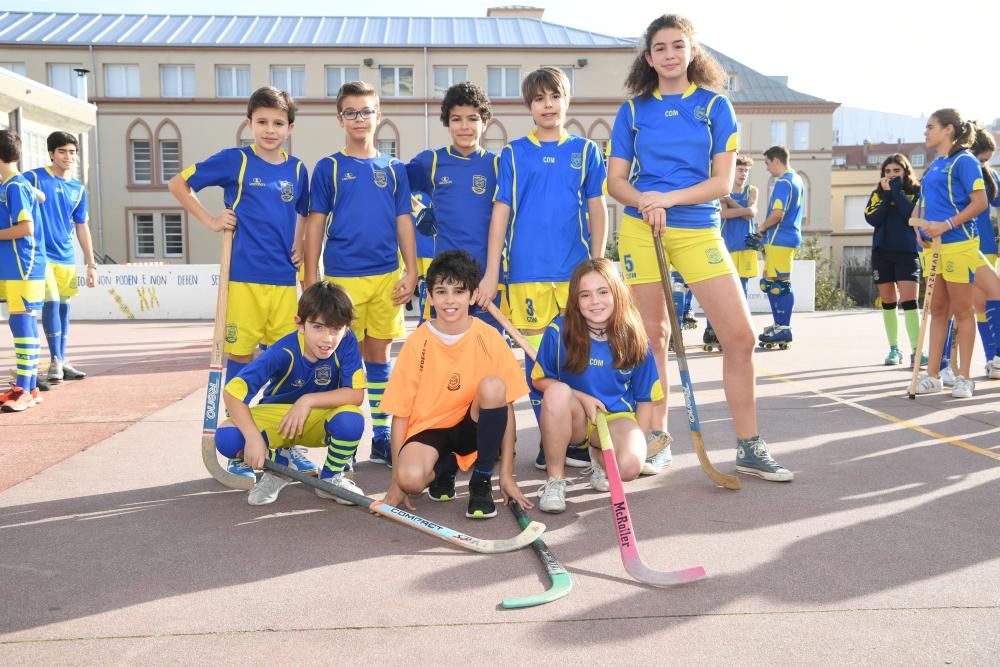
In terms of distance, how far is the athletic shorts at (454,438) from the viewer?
12.9 feet

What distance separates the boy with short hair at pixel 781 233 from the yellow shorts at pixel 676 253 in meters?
6.26

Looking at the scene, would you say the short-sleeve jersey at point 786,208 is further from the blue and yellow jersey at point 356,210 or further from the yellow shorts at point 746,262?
the blue and yellow jersey at point 356,210

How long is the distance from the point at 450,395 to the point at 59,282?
546cm

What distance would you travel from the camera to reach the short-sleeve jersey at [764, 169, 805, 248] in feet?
33.2

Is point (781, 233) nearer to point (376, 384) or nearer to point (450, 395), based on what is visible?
point (376, 384)

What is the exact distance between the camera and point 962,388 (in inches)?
259

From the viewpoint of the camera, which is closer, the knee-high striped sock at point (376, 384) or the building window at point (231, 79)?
the knee-high striped sock at point (376, 384)

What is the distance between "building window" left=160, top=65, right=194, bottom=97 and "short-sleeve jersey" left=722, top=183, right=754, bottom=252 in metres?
32.1

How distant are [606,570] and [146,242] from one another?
37.5 metres

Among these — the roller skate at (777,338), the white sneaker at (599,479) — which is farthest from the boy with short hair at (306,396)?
the roller skate at (777,338)

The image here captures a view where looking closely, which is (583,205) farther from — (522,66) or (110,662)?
(522,66)

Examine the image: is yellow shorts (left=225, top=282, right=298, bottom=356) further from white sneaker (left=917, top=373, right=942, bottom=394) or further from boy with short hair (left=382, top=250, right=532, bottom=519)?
white sneaker (left=917, top=373, right=942, bottom=394)

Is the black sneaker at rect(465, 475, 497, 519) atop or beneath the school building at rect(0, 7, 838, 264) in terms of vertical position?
beneath

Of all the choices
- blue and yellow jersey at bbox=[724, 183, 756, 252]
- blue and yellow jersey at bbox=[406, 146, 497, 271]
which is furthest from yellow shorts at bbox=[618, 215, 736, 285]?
blue and yellow jersey at bbox=[724, 183, 756, 252]
